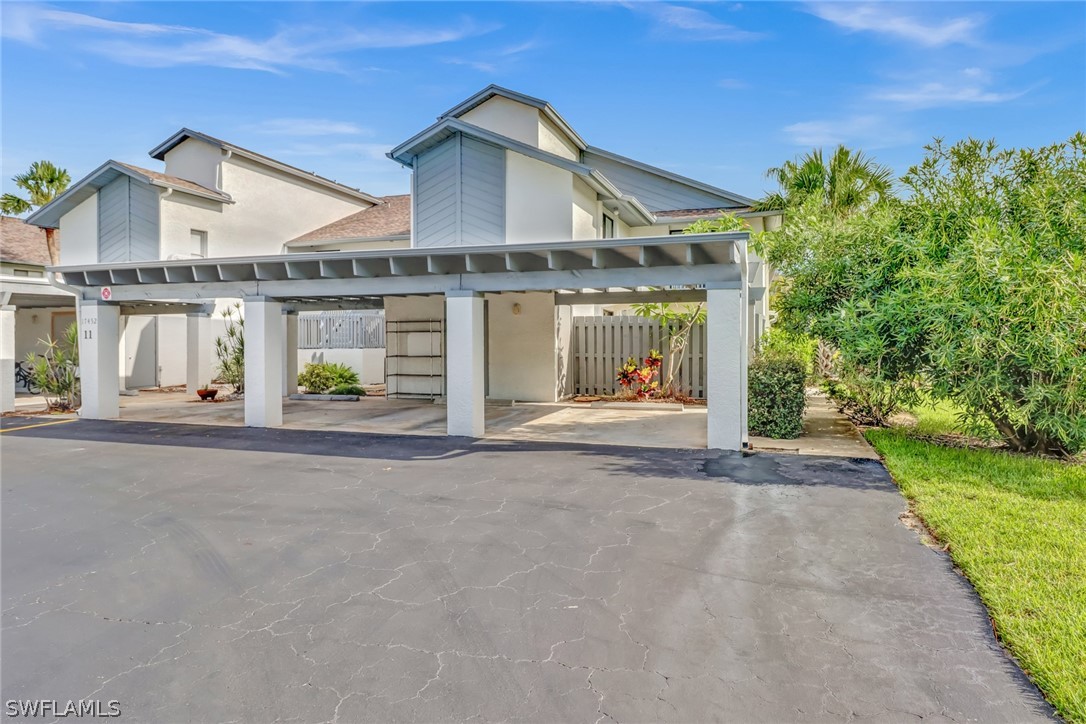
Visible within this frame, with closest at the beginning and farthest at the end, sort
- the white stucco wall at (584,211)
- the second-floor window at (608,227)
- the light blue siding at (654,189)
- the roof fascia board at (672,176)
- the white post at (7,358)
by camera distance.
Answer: the white stucco wall at (584,211), the white post at (7,358), the second-floor window at (608,227), the roof fascia board at (672,176), the light blue siding at (654,189)

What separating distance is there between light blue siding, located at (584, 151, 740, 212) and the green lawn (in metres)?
10.9

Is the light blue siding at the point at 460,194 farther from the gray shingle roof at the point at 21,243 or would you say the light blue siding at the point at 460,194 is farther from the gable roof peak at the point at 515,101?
the gray shingle roof at the point at 21,243

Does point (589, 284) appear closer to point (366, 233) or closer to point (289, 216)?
point (366, 233)

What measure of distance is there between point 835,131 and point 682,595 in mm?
15814

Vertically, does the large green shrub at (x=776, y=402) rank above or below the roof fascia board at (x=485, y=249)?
below

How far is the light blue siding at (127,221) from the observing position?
17.1 meters

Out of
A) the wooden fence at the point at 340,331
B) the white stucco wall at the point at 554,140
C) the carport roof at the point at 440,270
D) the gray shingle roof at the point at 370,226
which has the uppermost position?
the white stucco wall at the point at 554,140

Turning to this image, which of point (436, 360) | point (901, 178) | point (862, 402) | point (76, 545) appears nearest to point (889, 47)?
point (901, 178)

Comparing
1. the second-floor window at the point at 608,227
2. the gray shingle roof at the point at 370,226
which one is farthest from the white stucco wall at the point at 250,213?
the second-floor window at the point at 608,227

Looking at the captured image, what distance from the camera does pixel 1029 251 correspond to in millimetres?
7402

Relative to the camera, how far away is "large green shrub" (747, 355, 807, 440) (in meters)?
9.94

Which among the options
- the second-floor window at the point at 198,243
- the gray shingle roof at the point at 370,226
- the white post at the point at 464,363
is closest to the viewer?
the white post at the point at 464,363

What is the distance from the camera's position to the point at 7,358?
47.0 ft

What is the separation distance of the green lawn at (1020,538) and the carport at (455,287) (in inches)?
108
